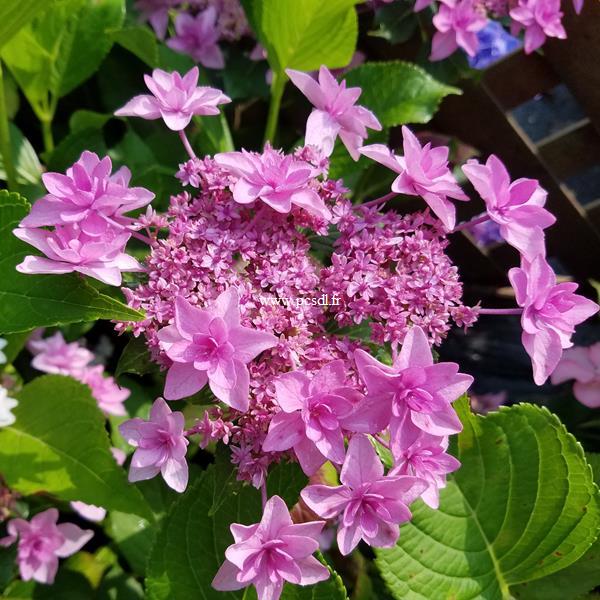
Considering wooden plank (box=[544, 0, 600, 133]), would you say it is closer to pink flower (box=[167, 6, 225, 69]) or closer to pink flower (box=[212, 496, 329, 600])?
pink flower (box=[167, 6, 225, 69])

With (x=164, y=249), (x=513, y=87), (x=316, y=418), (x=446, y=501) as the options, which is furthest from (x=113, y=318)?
(x=513, y=87)

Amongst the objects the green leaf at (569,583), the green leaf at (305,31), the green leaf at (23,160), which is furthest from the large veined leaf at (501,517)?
the green leaf at (23,160)

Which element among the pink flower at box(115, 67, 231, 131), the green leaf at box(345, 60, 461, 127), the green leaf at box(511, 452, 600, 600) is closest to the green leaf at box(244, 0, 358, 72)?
the green leaf at box(345, 60, 461, 127)

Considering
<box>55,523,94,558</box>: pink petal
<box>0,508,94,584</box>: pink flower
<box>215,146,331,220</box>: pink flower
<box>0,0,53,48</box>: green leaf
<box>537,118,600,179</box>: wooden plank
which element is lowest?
<box>537,118,600,179</box>: wooden plank

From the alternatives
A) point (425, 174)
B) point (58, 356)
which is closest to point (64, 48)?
point (58, 356)

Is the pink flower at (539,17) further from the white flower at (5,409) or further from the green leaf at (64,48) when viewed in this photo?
the white flower at (5,409)

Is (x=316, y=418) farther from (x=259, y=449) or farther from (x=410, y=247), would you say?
(x=410, y=247)

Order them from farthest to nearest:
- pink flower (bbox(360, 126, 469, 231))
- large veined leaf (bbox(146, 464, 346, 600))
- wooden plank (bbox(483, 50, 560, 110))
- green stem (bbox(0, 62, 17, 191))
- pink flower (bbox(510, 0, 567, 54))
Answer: wooden plank (bbox(483, 50, 560, 110)) → pink flower (bbox(510, 0, 567, 54)) → green stem (bbox(0, 62, 17, 191)) → large veined leaf (bbox(146, 464, 346, 600)) → pink flower (bbox(360, 126, 469, 231))

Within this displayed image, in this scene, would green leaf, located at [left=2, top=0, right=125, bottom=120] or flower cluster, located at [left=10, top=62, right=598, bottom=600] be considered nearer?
flower cluster, located at [left=10, top=62, right=598, bottom=600]
